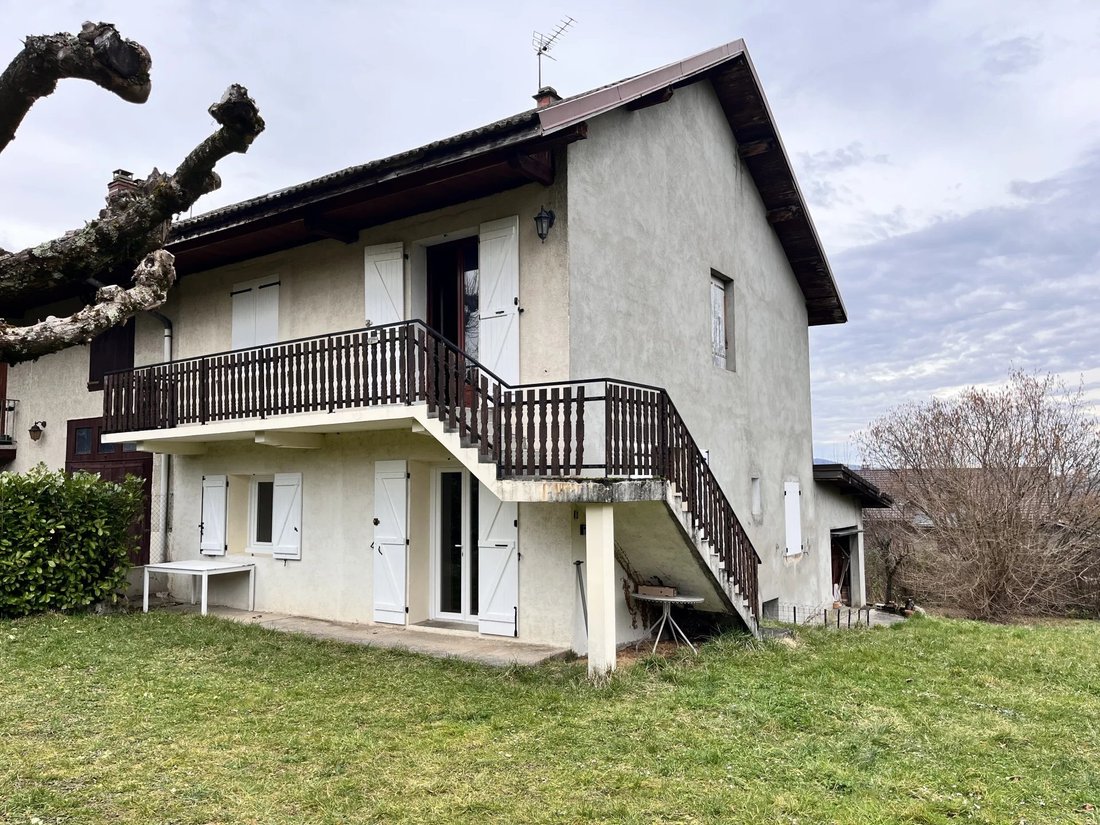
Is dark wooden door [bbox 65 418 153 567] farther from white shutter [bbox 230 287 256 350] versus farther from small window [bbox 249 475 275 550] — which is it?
white shutter [bbox 230 287 256 350]

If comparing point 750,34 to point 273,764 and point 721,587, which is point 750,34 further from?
point 273,764

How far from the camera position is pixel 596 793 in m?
4.70

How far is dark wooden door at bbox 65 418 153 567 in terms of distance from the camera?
1320cm

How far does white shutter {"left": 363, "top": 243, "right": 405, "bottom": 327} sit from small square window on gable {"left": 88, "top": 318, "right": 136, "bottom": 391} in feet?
19.6

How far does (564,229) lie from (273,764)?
5978 millimetres

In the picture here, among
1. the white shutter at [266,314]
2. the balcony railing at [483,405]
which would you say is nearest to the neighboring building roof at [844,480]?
the balcony railing at [483,405]

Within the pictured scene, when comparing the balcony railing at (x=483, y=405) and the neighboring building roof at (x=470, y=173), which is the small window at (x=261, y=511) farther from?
the neighboring building roof at (x=470, y=173)

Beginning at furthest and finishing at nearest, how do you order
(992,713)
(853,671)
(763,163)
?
(763,163) → (853,671) → (992,713)

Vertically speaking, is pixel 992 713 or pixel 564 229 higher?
pixel 564 229

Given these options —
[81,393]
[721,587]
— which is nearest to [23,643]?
[81,393]

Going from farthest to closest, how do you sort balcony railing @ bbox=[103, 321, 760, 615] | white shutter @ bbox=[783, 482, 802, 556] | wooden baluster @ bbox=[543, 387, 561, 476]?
white shutter @ bbox=[783, 482, 802, 556], balcony railing @ bbox=[103, 321, 760, 615], wooden baluster @ bbox=[543, 387, 561, 476]

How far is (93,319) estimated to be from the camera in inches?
121

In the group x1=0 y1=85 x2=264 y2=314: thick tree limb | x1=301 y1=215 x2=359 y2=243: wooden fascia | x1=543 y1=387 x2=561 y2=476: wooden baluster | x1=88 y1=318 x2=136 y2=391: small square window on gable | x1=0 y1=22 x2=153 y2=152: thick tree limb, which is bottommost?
x1=543 y1=387 x2=561 y2=476: wooden baluster

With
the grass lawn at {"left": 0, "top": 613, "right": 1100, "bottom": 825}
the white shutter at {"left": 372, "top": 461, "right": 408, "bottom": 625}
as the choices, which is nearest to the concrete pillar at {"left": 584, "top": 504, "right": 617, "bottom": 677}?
the grass lawn at {"left": 0, "top": 613, "right": 1100, "bottom": 825}
